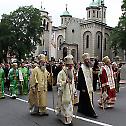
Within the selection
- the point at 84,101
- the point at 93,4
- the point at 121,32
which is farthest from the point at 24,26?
the point at 84,101

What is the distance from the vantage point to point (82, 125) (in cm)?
927

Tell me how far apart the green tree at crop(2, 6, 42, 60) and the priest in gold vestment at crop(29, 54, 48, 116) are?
47673 millimetres

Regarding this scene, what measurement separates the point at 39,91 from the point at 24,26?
50.1 metres

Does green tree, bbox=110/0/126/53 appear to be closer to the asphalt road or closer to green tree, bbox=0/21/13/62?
green tree, bbox=0/21/13/62

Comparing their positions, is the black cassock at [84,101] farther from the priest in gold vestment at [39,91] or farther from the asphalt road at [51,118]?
the priest in gold vestment at [39,91]

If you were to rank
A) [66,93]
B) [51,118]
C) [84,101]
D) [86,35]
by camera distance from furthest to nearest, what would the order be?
1. [86,35]
2. [84,101]
3. [51,118]
4. [66,93]

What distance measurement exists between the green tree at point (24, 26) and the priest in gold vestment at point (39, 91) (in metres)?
47.7

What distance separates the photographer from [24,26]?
60.1 m

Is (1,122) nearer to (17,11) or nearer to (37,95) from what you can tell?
(37,95)

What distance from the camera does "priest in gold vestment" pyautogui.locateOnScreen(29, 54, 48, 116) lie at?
1080cm

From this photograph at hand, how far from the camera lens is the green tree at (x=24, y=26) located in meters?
58.9

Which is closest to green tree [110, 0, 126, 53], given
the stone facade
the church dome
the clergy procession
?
the stone facade

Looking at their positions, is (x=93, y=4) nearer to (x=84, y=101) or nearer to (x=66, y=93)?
(x=84, y=101)

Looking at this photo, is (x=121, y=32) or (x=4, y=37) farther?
(x=4, y=37)
